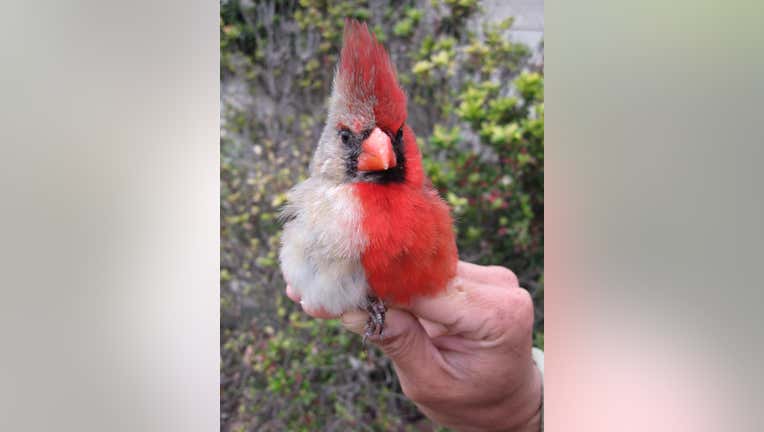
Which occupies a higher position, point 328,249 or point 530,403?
point 328,249

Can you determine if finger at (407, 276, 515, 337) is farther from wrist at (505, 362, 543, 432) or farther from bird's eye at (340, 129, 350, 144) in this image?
bird's eye at (340, 129, 350, 144)

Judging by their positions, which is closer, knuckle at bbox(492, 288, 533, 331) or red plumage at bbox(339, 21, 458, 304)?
red plumage at bbox(339, 21, 458, 304)

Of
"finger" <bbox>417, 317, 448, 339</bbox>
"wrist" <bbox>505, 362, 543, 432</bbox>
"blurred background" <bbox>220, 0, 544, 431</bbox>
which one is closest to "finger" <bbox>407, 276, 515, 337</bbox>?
"finger" <bbox>417, 317, 448, 339</bbox>

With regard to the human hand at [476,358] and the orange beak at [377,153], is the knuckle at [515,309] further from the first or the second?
the orange beak at [377,153]

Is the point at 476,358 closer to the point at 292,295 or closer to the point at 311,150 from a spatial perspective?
the point at 292,295

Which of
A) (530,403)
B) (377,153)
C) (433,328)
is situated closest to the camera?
(377,153)

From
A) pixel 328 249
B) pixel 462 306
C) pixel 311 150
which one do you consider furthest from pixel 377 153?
pixel 462 306
